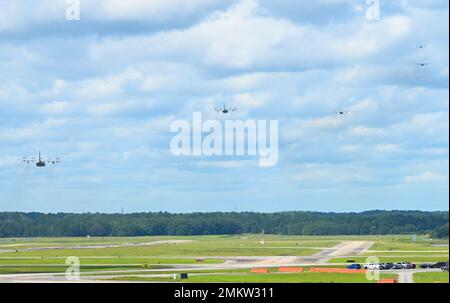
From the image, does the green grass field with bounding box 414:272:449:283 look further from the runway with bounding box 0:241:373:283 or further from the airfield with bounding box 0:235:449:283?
the runway with bounding box 0:241:373:283

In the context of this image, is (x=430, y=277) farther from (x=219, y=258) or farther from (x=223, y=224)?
(x=223, y=224)

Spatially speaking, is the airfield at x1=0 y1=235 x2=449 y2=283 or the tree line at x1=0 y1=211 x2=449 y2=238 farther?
the tree line at x1=0 y1=211 x2=449 y2=238

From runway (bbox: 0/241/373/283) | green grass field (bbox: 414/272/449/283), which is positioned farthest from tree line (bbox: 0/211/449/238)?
green grass field (bbox: 414/272/449/283)

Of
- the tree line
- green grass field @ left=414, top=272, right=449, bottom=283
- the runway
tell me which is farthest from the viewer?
the tree line

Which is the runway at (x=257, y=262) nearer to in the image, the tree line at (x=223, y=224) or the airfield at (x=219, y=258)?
the airfield at (x=219, y=258)

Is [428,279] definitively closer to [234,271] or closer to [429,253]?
[234,271]
